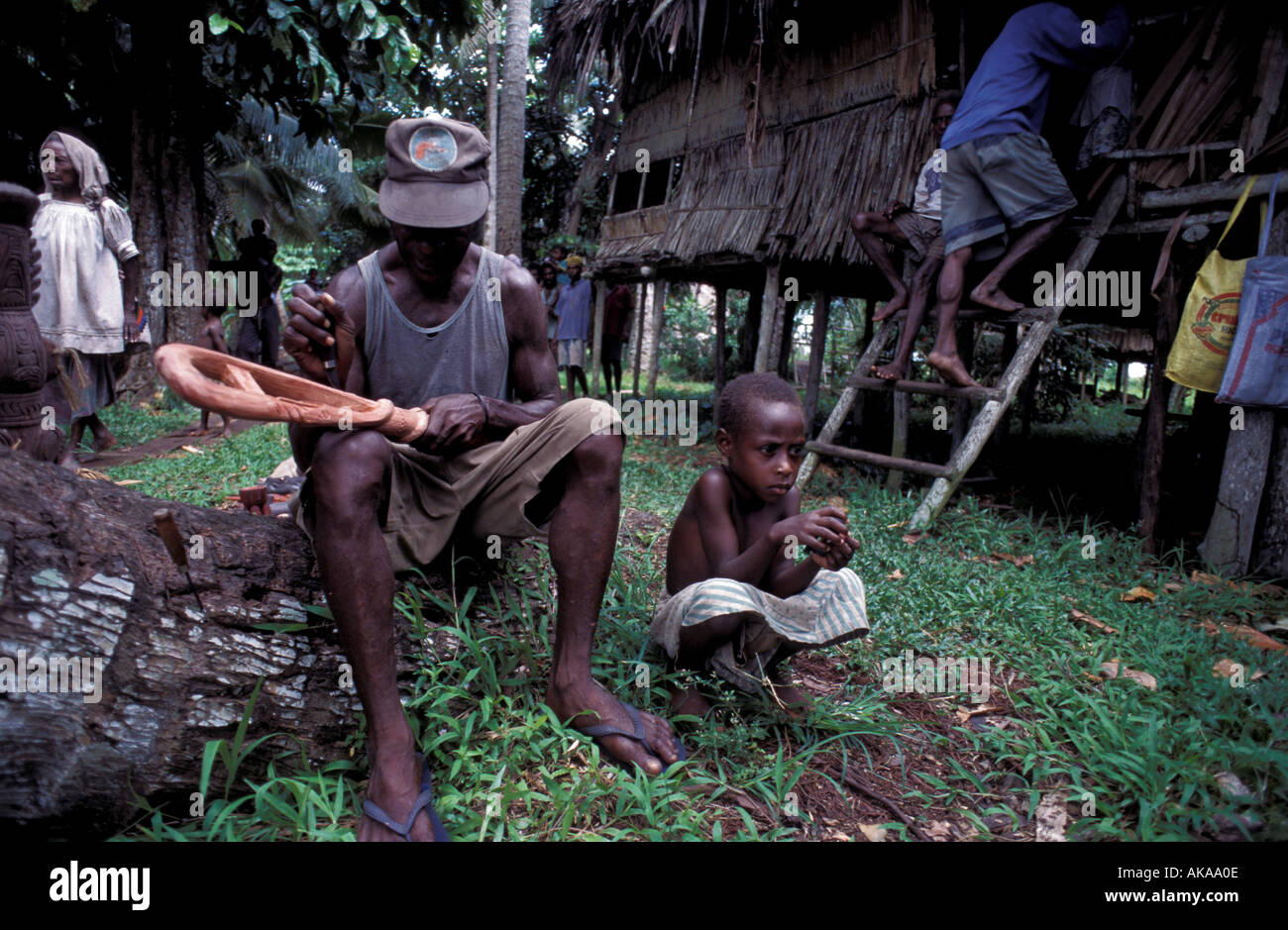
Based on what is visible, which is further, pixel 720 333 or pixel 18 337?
pixel 720 333

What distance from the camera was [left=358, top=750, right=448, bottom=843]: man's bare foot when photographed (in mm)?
1599

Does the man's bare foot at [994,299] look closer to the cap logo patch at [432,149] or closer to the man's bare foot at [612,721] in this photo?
the cap logo patch at [432,149]

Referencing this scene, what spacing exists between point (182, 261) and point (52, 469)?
25.7 feet

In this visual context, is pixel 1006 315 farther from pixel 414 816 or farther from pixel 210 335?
pixel 210 335

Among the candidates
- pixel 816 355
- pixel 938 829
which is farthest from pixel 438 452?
pixel 816 355

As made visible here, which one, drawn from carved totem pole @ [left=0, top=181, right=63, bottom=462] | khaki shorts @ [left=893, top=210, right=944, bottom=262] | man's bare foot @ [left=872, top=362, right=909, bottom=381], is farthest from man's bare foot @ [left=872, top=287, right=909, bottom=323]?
carved totem pole @ [left=0, top=181, right=63, bottom=462]

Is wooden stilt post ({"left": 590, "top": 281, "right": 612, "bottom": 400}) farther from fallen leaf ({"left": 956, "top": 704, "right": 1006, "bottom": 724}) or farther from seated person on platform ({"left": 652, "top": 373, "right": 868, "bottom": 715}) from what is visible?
fallen leaf ({"left": 956, "top": 704, "right": 1006, "bottom": 724})

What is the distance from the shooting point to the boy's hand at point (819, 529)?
1956 millimetres

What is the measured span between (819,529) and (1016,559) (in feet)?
8.58

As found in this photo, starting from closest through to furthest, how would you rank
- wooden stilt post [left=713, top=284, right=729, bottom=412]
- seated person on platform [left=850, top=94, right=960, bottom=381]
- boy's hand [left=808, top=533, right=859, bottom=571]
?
boy's hand [left=808, top=533, right=859, bottom=571] < seated person on platform [left=850, top=94, right=960, bottom=381] < wooden stilt post [left=713, top=284, right=729, bottom=412]

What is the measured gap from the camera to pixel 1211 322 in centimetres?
396

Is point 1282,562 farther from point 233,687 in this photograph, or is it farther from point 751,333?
point 751,333

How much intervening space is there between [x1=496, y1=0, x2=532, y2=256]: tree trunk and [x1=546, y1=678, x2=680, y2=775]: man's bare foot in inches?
360
